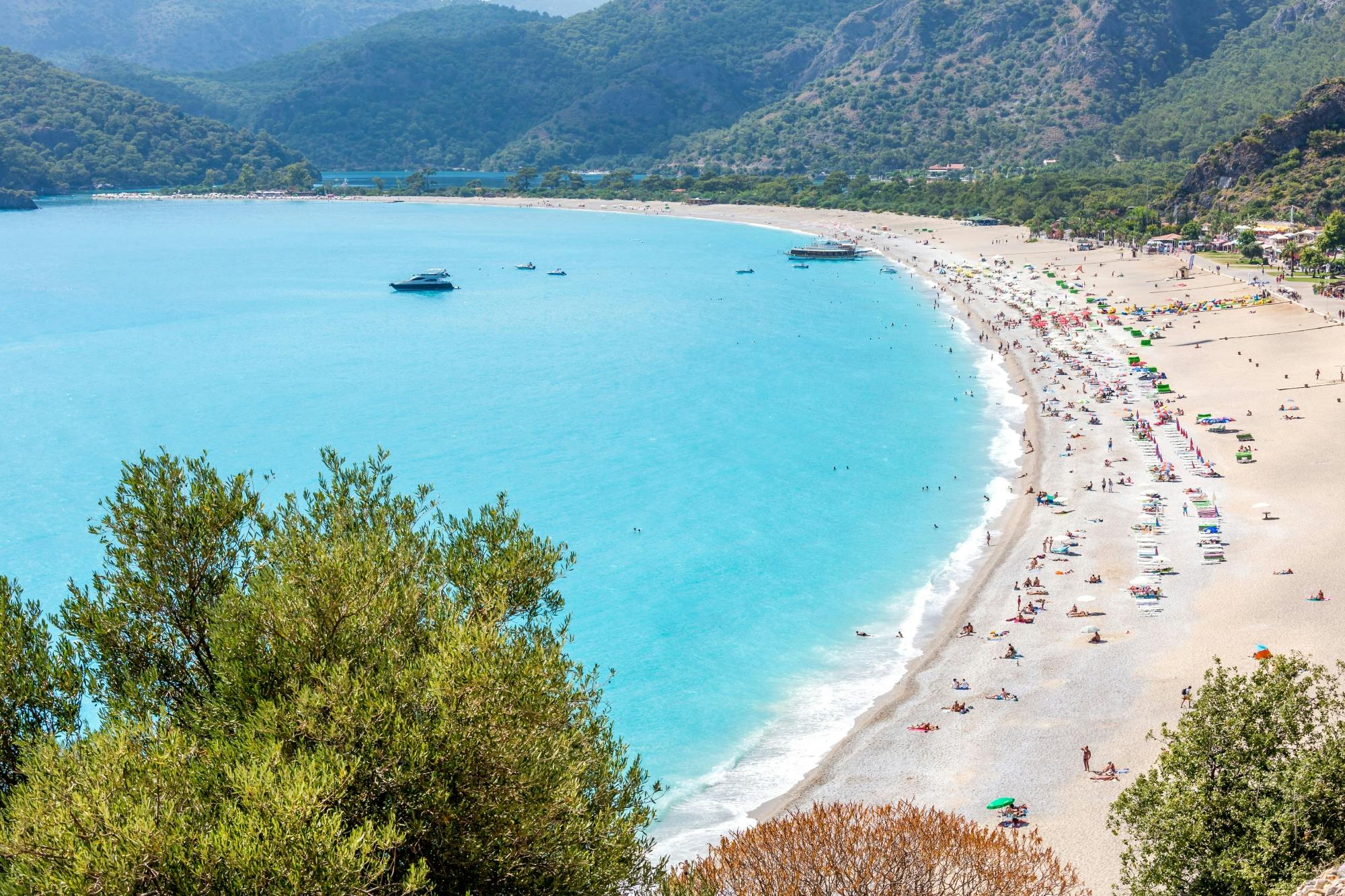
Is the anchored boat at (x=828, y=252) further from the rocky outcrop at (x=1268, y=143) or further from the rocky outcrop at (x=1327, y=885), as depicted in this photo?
the rocky outcrop at (x=1327, y=885)

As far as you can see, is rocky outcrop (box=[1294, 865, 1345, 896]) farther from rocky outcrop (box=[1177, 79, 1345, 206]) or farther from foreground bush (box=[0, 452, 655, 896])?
rocky outcrop (box=[1177, 79, 1345, 206])

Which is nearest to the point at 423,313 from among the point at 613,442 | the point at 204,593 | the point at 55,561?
the point at 613,442

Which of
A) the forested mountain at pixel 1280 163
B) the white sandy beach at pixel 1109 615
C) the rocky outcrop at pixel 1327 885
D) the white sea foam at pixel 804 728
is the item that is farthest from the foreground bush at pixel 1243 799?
the forested mountain at pixel 1280 163

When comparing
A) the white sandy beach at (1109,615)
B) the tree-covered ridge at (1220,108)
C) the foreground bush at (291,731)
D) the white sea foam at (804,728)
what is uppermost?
the tree-covered ridge at (1220,108)

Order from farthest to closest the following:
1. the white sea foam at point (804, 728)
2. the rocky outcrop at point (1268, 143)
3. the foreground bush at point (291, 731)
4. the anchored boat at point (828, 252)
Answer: the anchored boat at point (828, 252)
the rocky outcrop at point (1268, 143)
the white sea foam at point (804, 728)
the foreground bush at point (291, 731)

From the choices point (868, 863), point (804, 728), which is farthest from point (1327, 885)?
point (804, 728)

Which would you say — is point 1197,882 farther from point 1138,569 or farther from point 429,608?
point 1138,569

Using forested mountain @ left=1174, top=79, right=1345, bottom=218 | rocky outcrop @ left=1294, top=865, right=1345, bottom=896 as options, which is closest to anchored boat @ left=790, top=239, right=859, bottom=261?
forested mountain @ left=1174, top=79, right=1345, bottom=218
